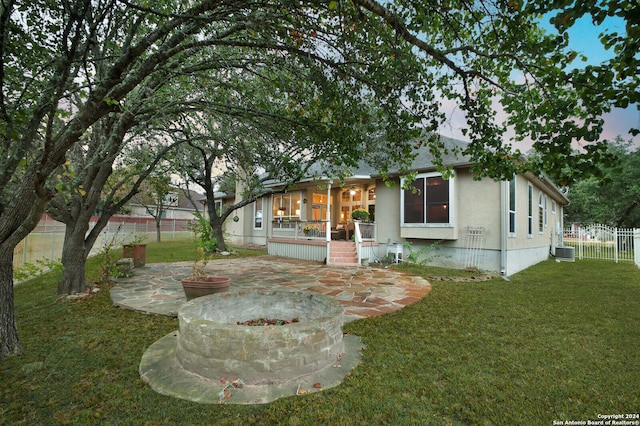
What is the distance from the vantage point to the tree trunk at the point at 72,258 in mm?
6148

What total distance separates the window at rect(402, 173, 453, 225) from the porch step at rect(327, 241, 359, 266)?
7.18ft

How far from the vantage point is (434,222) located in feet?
32.9

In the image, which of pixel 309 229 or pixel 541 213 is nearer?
pixel 309 229

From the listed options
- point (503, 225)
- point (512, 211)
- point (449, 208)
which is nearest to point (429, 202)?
point (449, 208)

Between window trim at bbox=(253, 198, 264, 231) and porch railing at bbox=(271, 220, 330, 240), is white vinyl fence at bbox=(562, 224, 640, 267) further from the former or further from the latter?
window trim at bbox=(253, 198, 264, 231)

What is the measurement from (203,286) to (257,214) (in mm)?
13118

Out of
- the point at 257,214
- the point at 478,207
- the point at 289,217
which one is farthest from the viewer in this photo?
the point at 257,214

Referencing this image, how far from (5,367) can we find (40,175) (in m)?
2.18

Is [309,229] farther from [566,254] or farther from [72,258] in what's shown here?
[566,254]

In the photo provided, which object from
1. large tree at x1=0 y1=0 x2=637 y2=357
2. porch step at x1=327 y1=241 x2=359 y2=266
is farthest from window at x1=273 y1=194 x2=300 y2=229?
large tree at x1=0 y1=0 x2=637 y2=357

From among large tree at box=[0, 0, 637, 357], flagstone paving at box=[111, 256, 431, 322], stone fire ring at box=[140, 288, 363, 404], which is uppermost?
large tree at box=[0, 0, 637, 357]

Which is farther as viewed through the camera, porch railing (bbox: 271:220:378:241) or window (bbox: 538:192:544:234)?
window (bbox: 538:192:544:234)

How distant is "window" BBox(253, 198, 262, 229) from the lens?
57.7 ft

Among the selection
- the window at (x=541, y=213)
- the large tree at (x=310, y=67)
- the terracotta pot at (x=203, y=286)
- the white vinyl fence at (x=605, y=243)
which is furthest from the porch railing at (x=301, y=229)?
the white vinyl fence at (x=605, y=243)
